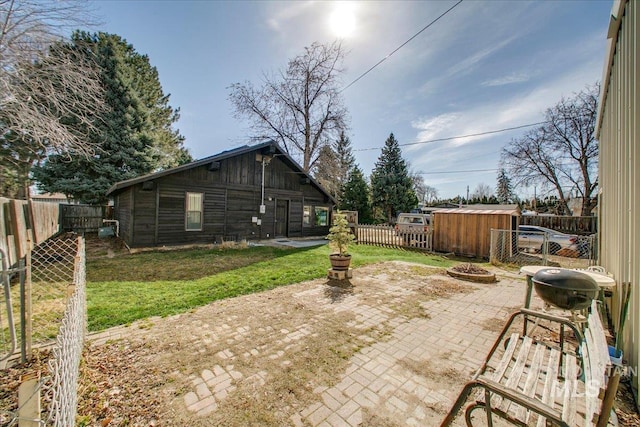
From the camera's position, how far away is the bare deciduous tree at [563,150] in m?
19.3

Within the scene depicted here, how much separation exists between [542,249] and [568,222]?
1523cm

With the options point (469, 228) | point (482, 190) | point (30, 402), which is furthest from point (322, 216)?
point (482, 190)

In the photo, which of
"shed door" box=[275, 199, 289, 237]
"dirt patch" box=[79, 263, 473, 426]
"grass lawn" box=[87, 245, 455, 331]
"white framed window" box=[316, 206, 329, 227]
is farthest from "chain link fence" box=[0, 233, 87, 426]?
"white framed window" box=[316, 206, 329, 227]

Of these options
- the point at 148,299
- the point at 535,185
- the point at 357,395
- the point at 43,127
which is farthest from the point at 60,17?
the point at 535,185

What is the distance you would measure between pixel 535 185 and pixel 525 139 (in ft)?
16.2

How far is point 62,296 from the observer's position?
4824 millimetres

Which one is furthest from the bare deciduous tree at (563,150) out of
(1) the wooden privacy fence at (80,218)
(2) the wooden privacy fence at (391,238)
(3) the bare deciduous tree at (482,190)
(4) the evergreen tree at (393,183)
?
(3) the bare deciduous tree at (482,190)

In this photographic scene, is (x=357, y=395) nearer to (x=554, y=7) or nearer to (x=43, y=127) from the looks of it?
(x=43, y=127)

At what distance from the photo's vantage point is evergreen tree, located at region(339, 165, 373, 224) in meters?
30.4

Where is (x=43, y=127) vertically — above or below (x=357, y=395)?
above

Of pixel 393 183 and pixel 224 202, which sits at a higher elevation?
pixel 393 183

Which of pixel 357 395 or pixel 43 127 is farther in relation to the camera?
pixel 43 127

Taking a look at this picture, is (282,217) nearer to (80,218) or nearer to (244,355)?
(244,355)

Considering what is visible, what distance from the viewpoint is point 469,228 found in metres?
10.6
